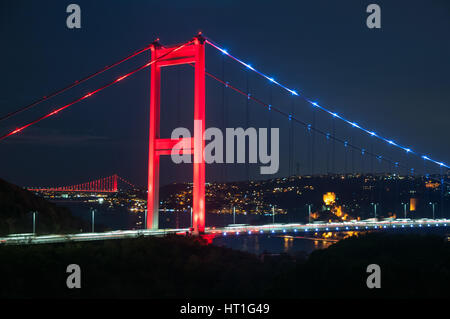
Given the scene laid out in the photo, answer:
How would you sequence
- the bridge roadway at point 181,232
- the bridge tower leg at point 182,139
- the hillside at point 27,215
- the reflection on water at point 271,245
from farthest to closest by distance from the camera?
1. the reflection on water at point 271,245
2. the hillside at point 27,215
3. the bridge tower leg at point 182,139
4. the bridge roadway at point 181,232

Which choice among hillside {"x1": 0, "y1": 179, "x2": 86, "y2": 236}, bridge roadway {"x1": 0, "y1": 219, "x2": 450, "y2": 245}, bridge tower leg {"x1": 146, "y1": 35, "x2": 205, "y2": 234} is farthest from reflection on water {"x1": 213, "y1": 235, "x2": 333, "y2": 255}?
bridge tower leg {"x1": 146, "y1": 35, "x2": 205, "y2": 234}

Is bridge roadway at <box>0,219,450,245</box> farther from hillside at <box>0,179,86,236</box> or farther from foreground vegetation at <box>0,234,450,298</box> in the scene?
hillside at <box>0,179,86,236</box>

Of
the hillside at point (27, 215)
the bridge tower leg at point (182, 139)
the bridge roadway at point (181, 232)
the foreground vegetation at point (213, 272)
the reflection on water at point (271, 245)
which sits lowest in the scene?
the reflection on water at point (271, 245)

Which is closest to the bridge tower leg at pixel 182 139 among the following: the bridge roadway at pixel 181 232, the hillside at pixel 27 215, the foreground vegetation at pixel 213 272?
the bridge roadway at pixel 181 232

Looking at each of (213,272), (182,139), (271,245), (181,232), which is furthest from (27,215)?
(271,245)

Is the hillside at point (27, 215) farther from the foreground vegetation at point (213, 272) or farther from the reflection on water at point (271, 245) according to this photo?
the reflection on water at point (271, 245)

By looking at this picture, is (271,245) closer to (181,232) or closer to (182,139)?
(181,232)
